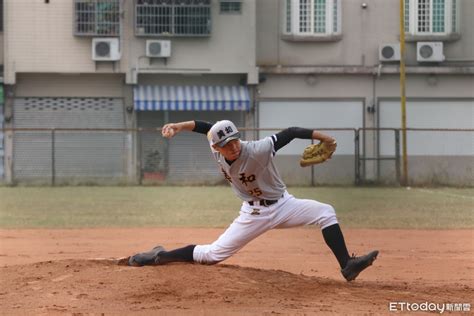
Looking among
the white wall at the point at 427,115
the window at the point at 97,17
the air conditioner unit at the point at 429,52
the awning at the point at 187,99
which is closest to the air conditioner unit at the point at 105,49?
the window at the point at 97,17

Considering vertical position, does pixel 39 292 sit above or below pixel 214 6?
below

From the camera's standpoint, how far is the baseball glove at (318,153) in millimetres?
8406

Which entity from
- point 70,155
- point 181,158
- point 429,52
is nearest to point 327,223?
point 181,158

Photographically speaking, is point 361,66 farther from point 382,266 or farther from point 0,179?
point 382,266

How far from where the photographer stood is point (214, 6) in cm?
2952

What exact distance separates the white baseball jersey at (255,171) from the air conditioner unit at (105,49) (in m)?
21.1

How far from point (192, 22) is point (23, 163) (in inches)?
273

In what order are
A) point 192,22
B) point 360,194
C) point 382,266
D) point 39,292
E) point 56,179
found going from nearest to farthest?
1. point 39,292
2. point 382,266
3. point 360,194
4. point 56,179
5. point 192,22

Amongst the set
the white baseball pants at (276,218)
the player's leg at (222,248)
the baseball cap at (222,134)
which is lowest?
the player's leg at (222,248)

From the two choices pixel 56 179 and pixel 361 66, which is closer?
pixel 56 179

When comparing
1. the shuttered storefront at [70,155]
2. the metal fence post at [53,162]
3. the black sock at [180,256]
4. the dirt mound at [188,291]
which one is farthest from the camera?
the shuttered storefront at [70,155]

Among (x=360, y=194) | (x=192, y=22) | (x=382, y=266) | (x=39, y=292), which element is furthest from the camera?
(x=192, y=22)

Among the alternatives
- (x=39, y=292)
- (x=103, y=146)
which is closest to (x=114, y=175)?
(x=103, y=146)

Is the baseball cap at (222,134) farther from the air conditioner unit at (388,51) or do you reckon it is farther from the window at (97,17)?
the air conditioner unit at (388,51)
